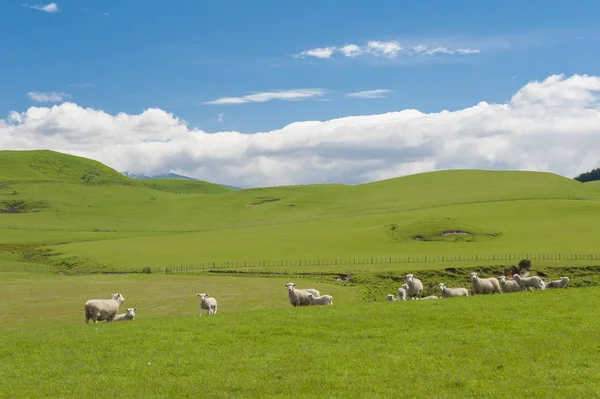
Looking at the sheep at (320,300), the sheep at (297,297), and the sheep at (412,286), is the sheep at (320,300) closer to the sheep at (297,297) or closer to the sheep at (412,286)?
the sheep at (297,297)

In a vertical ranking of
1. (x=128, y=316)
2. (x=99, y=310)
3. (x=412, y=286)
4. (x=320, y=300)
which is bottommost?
(x=128, y=316)

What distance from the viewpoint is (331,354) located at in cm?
1827

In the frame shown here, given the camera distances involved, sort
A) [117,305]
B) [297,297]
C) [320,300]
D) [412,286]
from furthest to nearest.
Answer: [412,286]
[297,297]
[320,300]
[117,305]

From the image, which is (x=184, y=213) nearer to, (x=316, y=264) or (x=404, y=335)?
(x=316, y=264)

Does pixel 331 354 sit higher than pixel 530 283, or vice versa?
pixel 530 283

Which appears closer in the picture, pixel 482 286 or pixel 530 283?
pixel 482 286

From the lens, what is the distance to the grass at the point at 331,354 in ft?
50.0

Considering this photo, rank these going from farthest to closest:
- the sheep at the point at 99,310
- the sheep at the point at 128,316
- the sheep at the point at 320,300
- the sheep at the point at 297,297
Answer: the sheep at the point at 297,297, the sheep at the point at 320,300, the sheep at the point at 99,310, the sheep at the point at 128,316

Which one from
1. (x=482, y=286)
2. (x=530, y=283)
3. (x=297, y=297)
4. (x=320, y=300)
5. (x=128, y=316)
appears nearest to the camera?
(x=128, y=316)

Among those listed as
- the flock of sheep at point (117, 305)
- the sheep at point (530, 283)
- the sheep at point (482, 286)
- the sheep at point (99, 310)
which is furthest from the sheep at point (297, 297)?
the sheep at point (530, 283)

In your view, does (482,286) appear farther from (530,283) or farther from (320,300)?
(320,300)

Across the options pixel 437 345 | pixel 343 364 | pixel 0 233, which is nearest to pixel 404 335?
pixel 437 345

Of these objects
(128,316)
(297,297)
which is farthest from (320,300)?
(128,316)

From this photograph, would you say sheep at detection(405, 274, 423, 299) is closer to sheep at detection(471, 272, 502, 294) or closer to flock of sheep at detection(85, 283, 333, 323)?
sheep at detection(471, 272, 502, 294)
